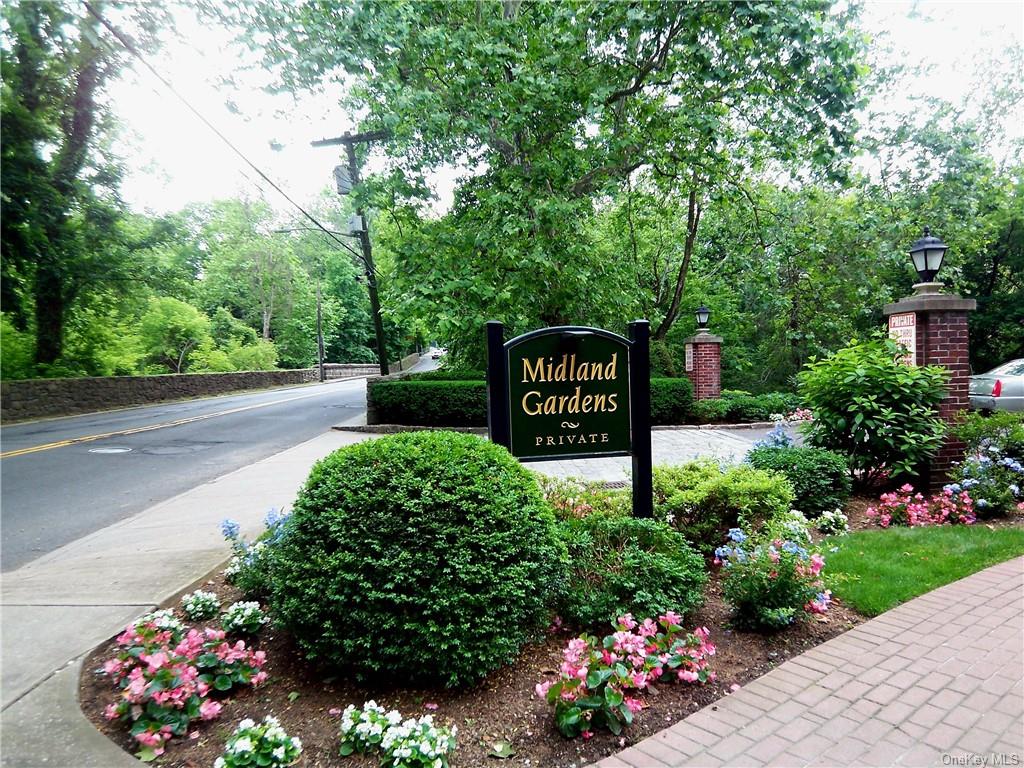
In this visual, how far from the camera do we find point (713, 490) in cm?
419

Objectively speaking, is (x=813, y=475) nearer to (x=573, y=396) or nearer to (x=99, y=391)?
(x=573, y=396)

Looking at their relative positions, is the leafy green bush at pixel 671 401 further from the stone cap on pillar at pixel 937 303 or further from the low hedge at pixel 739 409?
the stone cap on pillar at pixel 937 303

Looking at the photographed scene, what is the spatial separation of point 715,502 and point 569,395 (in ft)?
4.72

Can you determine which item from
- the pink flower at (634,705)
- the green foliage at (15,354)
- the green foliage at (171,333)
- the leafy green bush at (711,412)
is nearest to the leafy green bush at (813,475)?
the pink flower at (634,705)

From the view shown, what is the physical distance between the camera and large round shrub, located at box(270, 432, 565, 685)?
96.7 inches

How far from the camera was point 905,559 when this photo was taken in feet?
13.4

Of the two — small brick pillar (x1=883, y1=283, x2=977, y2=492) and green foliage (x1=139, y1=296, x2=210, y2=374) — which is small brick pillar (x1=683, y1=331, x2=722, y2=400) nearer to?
small brick pillar (x1=883, y1=283, x2=977, y2=492)

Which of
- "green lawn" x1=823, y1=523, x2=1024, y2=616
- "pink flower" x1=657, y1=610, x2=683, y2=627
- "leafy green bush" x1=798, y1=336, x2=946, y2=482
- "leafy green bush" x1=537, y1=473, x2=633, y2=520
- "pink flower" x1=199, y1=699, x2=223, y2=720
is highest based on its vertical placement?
"leafy green bush" x1=798, y1=336, x2=946, y2=482

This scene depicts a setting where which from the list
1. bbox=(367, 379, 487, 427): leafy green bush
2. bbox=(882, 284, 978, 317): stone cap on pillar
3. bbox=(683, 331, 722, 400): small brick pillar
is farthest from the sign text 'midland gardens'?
bbox=(683, 331, 722, 400): small brick pillar

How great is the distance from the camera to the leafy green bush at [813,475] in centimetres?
515

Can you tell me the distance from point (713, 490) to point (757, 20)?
22.0ft

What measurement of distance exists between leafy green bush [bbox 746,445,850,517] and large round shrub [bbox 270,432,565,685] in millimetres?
3269

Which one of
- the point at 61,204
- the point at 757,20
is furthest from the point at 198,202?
the point at 757,20

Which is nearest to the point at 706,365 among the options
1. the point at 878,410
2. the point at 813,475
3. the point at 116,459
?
the point at 878,410
